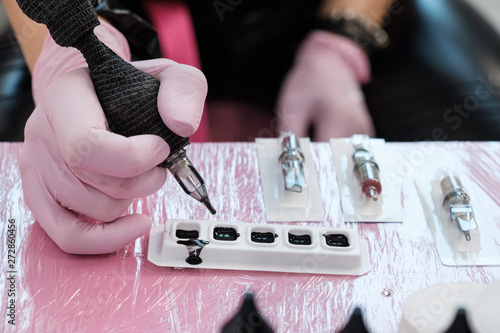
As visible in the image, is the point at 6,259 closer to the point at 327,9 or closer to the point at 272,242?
the point at 272,242

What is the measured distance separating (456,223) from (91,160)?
1.33 feet

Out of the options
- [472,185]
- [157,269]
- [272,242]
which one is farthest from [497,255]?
[157,269]

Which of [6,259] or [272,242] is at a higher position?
[272,242]

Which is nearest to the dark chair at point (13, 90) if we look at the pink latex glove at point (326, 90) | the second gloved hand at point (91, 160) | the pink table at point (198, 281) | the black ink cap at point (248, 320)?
the pink table at point (198, 281)

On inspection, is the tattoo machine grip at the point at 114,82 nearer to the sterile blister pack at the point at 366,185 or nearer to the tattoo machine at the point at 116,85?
the tattoo machine at the point at 116,85

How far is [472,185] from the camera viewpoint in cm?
73

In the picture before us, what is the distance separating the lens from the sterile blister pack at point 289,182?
677 millimetres

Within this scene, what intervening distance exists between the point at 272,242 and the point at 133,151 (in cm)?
18

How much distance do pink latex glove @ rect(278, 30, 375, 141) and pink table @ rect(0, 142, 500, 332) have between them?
0.37m

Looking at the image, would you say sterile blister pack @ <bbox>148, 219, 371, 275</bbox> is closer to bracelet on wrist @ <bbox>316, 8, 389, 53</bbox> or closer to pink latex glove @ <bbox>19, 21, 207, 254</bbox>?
pink latex glove @ <bbox>19, 21, 207, 254</bbox>

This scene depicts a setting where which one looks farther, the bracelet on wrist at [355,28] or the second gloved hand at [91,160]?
the bracelet on wrist at [355,28]

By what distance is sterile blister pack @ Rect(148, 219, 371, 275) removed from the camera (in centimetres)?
60

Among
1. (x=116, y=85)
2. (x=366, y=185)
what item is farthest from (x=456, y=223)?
(x=116, y=85)

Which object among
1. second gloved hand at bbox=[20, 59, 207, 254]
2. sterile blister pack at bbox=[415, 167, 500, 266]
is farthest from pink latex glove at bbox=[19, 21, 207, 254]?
sterile blister pack at bbox=[415, 167, 500, 266]
